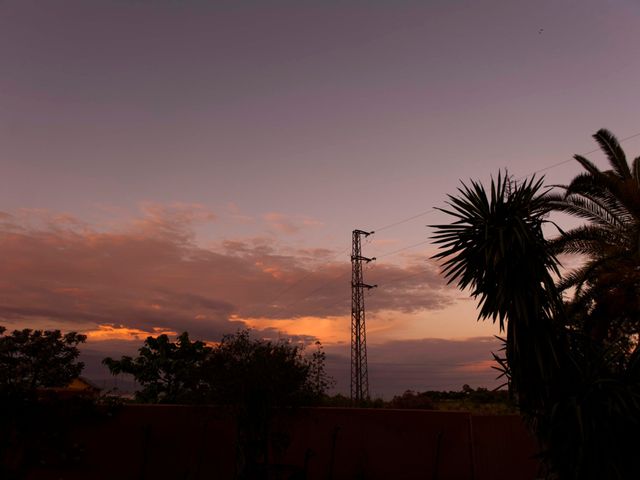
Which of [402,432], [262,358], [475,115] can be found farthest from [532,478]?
[475,115]

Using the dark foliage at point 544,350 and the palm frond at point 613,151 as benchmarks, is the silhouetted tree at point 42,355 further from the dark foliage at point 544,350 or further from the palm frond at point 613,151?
the palm frond at point 613,151

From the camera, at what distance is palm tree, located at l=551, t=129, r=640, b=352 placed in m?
16.6

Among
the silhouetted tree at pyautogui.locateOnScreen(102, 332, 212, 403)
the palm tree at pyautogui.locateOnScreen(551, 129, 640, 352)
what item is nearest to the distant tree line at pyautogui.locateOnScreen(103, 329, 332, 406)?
the palm tree at pyautogui.locateOnScreen(551, 129, 640, 352)

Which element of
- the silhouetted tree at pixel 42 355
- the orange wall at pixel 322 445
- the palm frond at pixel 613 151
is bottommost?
the orange wall at pixel 322 445

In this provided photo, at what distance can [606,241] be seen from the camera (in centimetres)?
1769

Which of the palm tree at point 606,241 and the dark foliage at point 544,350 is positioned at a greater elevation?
the palm tree at point 606,241

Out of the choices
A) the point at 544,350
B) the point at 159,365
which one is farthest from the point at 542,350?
the point at 159,365

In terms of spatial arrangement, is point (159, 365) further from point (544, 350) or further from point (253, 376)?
point (544, 350)

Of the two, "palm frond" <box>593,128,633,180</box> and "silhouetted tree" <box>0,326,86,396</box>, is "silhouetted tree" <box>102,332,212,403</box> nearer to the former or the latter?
"silhouetted tree" <box>0,326,86,396</box>

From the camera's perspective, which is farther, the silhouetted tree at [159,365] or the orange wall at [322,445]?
the silhouetted tree at [159,365]

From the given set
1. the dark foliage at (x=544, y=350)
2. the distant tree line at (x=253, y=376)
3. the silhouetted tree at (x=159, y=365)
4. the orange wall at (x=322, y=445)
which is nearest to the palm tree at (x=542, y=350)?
the dark foliage at (x=544, y=350)

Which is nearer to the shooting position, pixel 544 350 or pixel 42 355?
pixel 544 350

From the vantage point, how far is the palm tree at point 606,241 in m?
16.6

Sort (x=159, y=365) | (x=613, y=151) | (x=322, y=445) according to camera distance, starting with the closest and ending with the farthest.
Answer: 1. (x=322, y=445)
2. (x=613, y=151)
3. (x=159, y=365)
